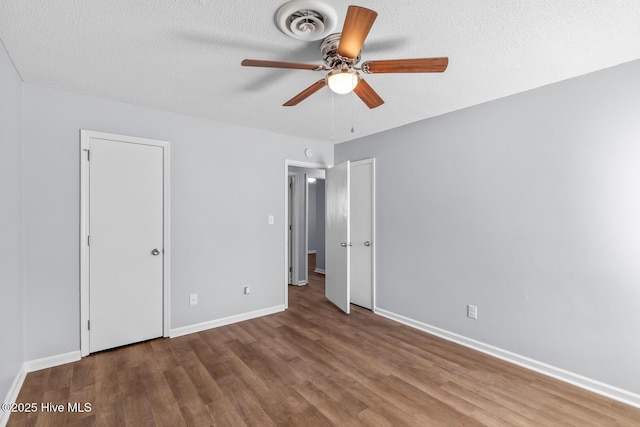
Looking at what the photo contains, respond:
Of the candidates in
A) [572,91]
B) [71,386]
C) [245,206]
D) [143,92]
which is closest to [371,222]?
[245,206]

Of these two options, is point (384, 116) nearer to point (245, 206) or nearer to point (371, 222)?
point (371, 222)

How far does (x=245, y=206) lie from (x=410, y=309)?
2.46m

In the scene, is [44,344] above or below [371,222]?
below

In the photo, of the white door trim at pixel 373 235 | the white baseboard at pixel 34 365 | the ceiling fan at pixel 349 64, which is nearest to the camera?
the ceiling fan at pixel 349 64

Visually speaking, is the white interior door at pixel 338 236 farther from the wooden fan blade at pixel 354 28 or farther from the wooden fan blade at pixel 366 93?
the wooden fan blade at pixel 354 28

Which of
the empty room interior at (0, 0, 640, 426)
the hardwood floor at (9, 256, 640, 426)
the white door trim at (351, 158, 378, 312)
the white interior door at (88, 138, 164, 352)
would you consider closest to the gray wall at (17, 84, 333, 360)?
the empty room interior at (0, 0, 640, 426)

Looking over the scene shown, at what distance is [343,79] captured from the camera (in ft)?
5.95

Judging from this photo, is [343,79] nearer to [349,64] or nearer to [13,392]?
[349,64]

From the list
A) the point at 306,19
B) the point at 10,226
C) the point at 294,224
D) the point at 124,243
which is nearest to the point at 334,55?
the point at 306,19

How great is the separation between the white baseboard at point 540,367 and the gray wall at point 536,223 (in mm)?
47

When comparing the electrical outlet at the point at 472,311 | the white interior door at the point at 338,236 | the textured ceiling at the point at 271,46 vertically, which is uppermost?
the textured ceiling at the point at 271,46

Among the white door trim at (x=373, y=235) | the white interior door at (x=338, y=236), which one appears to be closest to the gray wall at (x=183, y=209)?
the white interior door at (x=338, y=236)

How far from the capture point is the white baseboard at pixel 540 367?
2.21 meters

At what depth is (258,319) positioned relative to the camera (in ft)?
12.6
